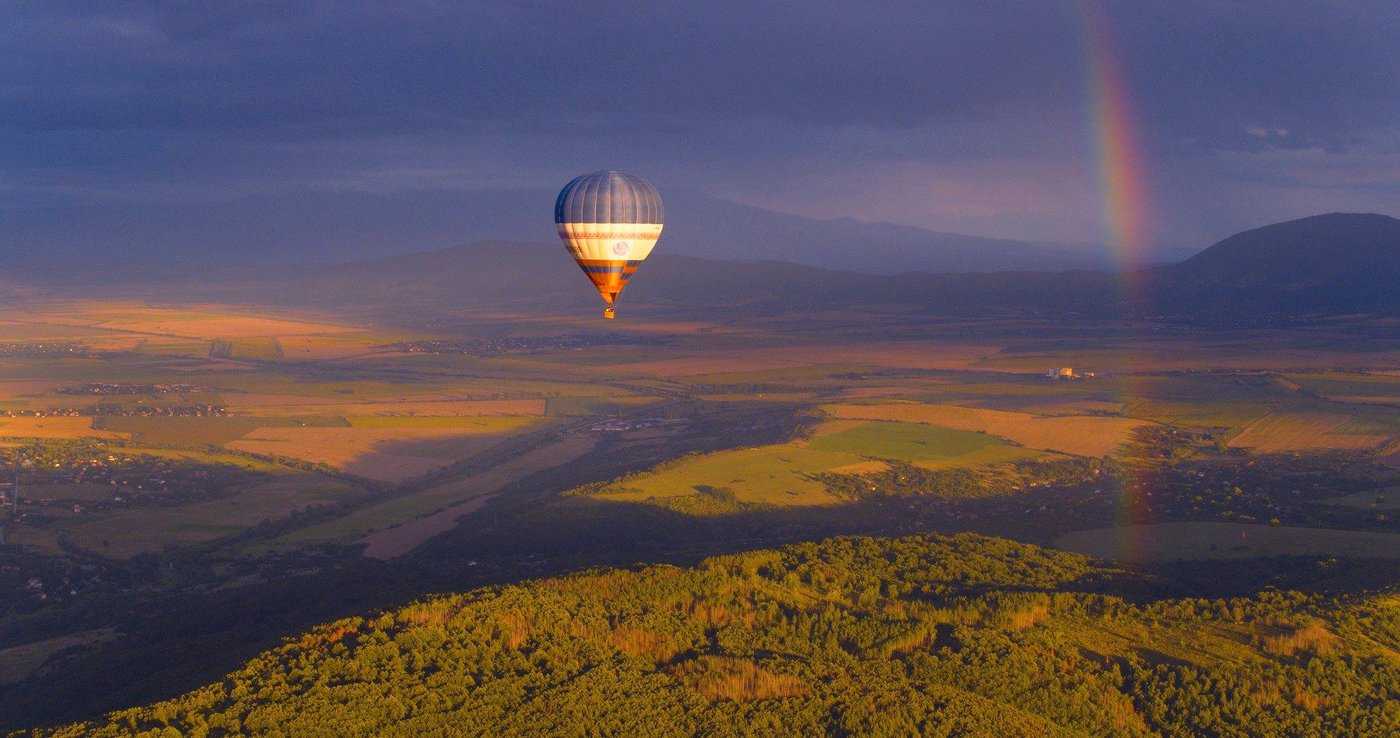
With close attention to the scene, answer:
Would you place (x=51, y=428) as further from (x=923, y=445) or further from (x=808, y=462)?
(x=923, y=445)

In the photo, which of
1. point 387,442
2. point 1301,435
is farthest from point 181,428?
point 1301,435

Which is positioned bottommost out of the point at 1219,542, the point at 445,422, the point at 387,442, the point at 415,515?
the point at 415,515

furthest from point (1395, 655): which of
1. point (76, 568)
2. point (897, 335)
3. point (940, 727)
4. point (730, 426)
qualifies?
point (897, 335)

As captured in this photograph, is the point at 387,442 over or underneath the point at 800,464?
over

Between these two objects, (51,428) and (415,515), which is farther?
(51,428)

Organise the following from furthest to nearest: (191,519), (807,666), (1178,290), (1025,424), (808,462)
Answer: (1178,290) → (1025,424) → (808,462) → (191,519) → (807,666)

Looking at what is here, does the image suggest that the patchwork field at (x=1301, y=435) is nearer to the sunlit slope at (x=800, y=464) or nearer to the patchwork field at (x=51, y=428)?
the sunlit slope at (x=800, y=464)

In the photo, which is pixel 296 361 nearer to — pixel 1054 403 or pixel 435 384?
pixel 435 384
